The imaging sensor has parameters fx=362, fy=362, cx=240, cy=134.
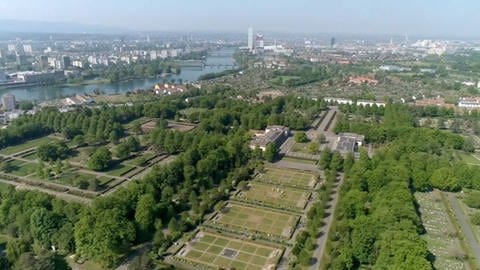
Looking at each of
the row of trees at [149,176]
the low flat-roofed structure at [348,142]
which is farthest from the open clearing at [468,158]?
the row of trees at [149,176]

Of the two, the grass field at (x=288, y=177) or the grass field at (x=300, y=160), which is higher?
the grass field at (x=300, y=160)

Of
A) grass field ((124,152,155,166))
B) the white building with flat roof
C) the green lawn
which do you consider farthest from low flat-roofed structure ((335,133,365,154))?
the white building with flat roof

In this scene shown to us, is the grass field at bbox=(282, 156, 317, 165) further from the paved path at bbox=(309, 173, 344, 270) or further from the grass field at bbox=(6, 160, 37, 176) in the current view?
the grass field at bbox=(6, 160, 37, 176)

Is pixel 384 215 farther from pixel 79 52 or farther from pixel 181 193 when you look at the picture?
pixel 79 52

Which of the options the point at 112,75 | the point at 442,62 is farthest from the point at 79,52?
the point at 442,62

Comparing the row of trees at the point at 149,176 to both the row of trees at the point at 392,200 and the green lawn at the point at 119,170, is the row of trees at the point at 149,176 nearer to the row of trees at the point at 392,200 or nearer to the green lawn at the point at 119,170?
the green lawn at the point at 119,170

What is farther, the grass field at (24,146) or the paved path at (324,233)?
the grass field at (24,146)

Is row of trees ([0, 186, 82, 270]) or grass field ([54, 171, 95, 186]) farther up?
row of trees ([0, 186, 82, 270])

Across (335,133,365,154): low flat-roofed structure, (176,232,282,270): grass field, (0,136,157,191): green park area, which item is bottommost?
(176,232,282,270): grass field
